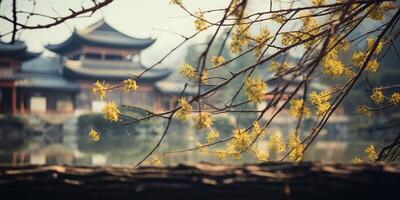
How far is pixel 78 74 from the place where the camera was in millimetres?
26625

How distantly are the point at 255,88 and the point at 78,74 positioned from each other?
2650cm

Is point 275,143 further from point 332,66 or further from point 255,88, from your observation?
point 255,88

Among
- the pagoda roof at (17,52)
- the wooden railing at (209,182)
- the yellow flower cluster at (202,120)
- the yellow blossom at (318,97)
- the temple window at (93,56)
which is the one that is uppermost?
the temple window at (93,56)

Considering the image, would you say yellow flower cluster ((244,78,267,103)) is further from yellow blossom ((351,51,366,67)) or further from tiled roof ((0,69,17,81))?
tiled roof ((0,69,17,81))

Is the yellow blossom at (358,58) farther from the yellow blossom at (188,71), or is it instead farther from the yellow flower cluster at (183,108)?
the yellow flower cluster at (183,108)

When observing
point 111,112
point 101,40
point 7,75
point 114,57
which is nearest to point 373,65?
point 111,112

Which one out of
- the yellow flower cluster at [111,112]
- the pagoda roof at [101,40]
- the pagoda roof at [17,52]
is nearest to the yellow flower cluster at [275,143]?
the yellow flower cluster at [111,112]

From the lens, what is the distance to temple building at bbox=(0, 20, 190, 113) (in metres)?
25.2

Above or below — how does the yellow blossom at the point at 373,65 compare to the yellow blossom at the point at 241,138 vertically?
above

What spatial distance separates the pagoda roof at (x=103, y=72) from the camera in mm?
26812

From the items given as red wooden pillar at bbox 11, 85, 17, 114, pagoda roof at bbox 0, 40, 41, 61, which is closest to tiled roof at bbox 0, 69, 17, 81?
red wooden pillar at bbox 11, 85, 17, 114

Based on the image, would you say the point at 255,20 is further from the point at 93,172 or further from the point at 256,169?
the point at 93,172

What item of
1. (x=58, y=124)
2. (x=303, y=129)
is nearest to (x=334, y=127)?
(x=303, y=129)

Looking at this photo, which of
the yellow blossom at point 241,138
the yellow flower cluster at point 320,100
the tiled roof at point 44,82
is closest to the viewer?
the yellow blossom at point 241,138
